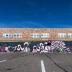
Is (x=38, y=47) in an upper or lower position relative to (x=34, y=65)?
upper

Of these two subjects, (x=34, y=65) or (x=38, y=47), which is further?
(x=38, y=47)

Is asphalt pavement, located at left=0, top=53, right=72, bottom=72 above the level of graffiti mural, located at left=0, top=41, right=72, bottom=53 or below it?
below

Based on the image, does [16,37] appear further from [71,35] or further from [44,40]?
[71,35]

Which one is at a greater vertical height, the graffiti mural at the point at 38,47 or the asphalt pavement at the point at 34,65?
the graffiti mural at the point at 38,47

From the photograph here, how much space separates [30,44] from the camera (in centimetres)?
8212

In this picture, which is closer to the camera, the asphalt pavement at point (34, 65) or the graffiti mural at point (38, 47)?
the asphalt pavement at point (34, 65)

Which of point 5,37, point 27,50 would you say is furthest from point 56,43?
point 5,37

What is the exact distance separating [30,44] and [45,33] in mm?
8597

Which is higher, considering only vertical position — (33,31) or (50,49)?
(33,31)

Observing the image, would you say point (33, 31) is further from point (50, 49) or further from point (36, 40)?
point (50, 49)

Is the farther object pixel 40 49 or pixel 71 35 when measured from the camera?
pixel 71 35

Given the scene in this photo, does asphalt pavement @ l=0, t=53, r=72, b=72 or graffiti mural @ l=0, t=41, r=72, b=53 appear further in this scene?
graffiti mural @ l=0, t=41, r=72, b=53

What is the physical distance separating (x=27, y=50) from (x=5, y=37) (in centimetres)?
1155

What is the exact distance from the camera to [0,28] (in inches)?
3450
